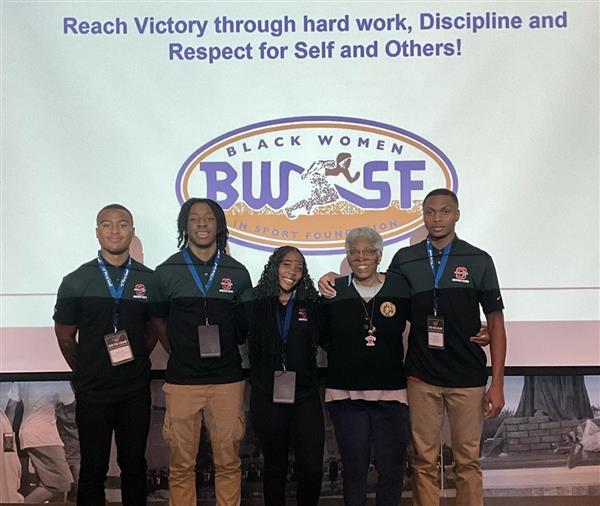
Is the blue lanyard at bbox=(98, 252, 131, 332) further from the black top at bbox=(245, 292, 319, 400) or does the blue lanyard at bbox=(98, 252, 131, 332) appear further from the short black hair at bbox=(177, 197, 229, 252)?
the black top at bbox=(245, 292, 319, 400)

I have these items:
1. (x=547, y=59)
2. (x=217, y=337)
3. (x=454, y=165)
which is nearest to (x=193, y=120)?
(x=217, y=337)

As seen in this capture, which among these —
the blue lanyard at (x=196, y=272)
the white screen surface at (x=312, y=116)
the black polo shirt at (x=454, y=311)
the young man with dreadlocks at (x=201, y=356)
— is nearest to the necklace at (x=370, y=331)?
the black polo shirt at (x=454, y=311)

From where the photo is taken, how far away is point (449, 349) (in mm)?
2465

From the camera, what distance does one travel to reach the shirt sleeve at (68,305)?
254cm

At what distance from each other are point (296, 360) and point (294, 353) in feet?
0.11

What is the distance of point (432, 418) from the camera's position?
Answer: 8.23ft

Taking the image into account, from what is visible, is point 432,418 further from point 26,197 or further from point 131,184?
point 26,197

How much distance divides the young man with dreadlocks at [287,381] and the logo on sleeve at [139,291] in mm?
518

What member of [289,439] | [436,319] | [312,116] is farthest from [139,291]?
[436,319]

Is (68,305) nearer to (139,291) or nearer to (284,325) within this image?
(139,291)

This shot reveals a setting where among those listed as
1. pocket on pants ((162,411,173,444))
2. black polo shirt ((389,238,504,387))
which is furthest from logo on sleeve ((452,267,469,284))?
pocket on pants ((162,411,173,444))

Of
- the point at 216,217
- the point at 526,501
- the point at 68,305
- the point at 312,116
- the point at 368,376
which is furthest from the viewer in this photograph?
the point at 526,501

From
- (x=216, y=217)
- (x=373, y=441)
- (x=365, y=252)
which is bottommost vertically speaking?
(x=373, y=441)

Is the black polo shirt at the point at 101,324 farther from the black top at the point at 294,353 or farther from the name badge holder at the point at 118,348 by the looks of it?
the black top at the point at 294,353
